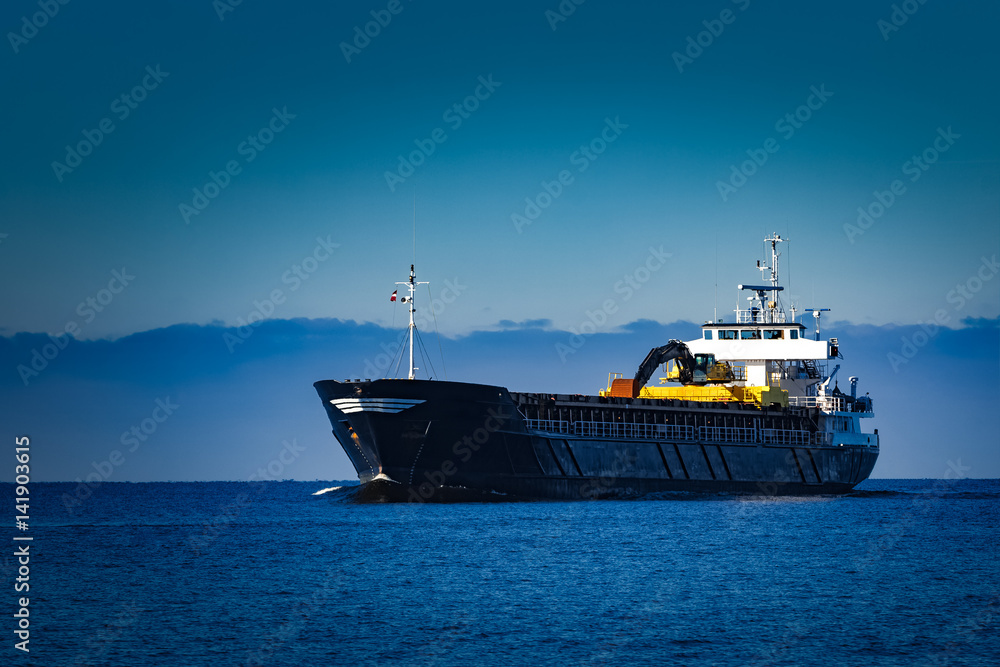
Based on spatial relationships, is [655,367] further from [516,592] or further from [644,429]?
[516,592]

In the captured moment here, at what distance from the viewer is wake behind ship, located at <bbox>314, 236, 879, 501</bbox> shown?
168 feet

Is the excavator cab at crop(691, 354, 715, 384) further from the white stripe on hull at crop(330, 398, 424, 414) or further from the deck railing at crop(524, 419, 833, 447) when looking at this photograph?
the white stripe on hull at crop(330, 398, 424, 414)

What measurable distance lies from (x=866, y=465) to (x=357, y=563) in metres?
55.1

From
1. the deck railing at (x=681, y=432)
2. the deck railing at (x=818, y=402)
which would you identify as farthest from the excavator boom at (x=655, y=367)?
the deck railing at (x=818, y=402)

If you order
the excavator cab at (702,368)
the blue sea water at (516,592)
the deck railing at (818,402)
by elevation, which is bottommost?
the blue sea water at (516,592)

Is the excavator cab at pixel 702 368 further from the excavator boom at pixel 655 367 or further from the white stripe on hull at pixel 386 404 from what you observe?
the white stripe on hull at pixel 386 404

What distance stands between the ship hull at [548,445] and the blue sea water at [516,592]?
2.25 m

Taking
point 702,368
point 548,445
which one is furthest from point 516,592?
point 702,368

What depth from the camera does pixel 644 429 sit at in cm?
6288

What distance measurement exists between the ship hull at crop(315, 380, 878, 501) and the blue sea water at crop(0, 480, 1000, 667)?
225 cm

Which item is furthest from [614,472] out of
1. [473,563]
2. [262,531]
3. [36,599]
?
[36,599]

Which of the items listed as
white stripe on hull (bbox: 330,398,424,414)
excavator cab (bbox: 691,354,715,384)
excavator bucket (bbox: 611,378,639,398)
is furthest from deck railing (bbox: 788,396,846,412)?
white stripe on hull (bbox: 330,398,424,414)

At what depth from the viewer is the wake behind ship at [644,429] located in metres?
51.1

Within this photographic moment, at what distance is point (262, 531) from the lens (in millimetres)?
51219
